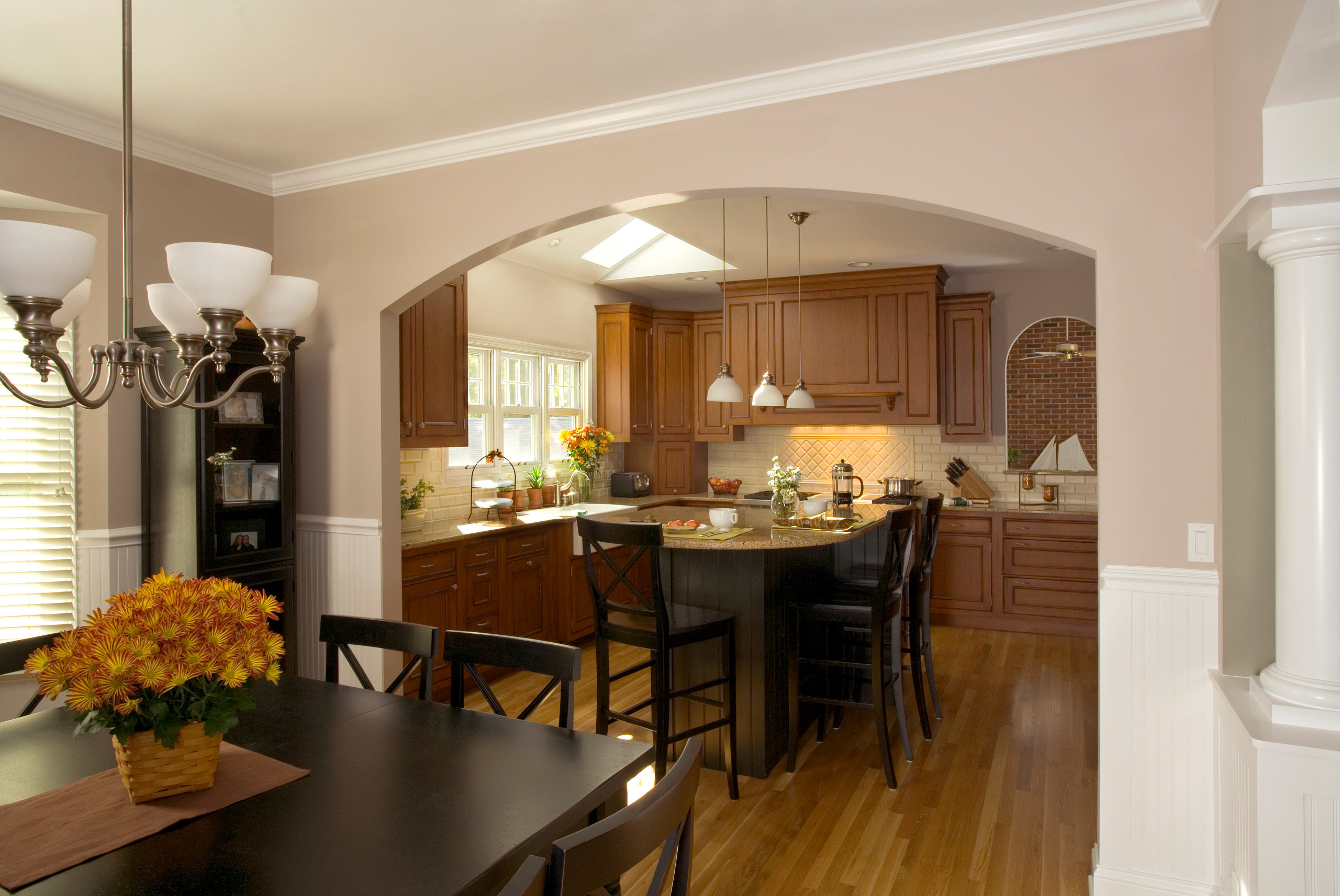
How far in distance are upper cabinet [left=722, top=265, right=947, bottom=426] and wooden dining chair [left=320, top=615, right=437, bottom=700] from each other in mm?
4603

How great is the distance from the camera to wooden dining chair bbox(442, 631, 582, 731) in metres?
2.12

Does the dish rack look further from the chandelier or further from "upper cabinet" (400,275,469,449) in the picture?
the chandelier

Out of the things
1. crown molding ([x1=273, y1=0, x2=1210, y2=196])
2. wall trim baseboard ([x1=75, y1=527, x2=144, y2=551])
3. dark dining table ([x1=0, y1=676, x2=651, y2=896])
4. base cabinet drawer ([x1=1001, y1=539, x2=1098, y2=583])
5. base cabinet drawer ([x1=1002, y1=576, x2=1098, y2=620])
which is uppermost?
crown molding ([x1=273, y1=0, x2=1210, y2=196])

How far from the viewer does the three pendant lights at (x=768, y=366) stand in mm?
4801

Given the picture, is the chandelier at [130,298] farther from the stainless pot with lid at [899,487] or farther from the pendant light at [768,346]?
the stainless pot with lid at [899,487]

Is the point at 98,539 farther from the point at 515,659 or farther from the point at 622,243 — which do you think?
the point at 622,243

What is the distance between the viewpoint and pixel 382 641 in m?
2.41

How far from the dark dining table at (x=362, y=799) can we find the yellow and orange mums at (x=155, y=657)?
9.0 inches

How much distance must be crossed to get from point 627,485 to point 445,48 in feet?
14.1

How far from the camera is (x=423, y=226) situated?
3.69 m

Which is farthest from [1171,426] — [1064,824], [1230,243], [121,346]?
[121,346]

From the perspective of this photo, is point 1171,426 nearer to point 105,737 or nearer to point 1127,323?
point 1127,323

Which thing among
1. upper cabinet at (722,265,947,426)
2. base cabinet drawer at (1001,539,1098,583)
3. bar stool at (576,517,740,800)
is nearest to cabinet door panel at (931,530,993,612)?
base cabinet drawer at (1001,539,1098,583)

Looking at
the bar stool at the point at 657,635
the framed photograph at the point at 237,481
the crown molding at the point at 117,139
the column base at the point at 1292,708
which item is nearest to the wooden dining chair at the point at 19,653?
the framed photograph at the point at 237,481
